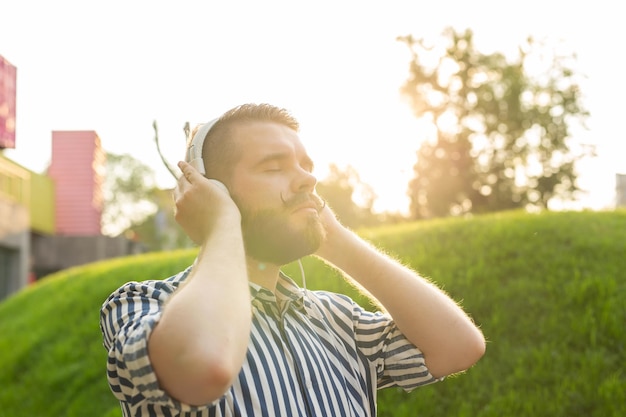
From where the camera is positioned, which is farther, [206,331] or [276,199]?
[276,199]

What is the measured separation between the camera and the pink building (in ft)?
121

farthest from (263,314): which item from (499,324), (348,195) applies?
(348,195)

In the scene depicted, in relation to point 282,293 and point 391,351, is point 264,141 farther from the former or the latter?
point 391,351

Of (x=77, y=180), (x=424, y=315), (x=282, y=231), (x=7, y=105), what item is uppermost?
(x=7, y=105)

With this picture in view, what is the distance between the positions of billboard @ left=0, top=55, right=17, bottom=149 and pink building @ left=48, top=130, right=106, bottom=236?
49.9ft

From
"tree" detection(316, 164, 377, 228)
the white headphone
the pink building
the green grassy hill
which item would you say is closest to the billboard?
the green grassy hill

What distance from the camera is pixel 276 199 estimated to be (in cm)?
241

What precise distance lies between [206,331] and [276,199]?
74cm

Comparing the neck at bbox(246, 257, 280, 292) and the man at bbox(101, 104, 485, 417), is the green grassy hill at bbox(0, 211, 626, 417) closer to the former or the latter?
the man at bbox(101, 104, 485, 417)

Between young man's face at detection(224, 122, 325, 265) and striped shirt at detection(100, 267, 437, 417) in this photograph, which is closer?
striped shirt at detection(100, 267, 437, 417)

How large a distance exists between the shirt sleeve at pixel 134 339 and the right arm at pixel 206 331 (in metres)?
0.03

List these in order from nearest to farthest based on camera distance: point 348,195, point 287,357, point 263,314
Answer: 1. point 287,357
2. point 263,314
3. point 348,195

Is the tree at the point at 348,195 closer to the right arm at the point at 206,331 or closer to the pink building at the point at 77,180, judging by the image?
the pink building at the point at 77,180

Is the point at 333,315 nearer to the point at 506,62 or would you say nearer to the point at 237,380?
the point at 237,380
